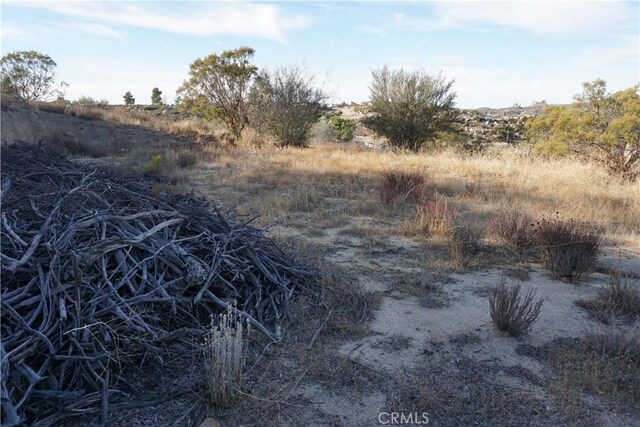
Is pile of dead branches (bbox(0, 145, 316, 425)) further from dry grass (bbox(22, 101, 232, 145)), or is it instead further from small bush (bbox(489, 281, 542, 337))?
dry grass (bbox(22, 101, 232, 145))

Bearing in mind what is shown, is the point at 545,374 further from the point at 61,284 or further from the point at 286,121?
the point at 286,121

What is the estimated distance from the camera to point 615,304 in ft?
13.6

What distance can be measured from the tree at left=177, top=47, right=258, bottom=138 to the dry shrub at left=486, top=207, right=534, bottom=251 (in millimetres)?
16437

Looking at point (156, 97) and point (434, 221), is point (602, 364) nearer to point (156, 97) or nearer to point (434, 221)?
point (434, 221)

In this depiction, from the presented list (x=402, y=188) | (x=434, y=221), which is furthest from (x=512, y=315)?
(x=402, y=188)

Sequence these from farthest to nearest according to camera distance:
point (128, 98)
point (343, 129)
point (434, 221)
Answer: point (128, 98) < point (343, 129) < point (434, 221)

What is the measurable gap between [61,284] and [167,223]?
1076mm

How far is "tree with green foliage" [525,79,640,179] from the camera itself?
413 inches

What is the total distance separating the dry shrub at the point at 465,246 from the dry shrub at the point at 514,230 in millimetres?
232

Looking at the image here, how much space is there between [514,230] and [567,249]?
0.83 m

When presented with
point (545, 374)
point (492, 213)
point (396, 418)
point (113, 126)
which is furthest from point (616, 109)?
point (113, 126)

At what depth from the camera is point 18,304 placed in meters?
2.61

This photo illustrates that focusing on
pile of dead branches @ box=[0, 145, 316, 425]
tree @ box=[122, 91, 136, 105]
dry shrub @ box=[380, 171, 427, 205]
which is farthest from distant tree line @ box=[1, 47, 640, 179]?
tree @ box=[122, 91, 136, 105]

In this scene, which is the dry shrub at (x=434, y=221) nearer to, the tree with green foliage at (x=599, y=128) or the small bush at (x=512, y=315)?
the small bush at (x=512, y=315)
